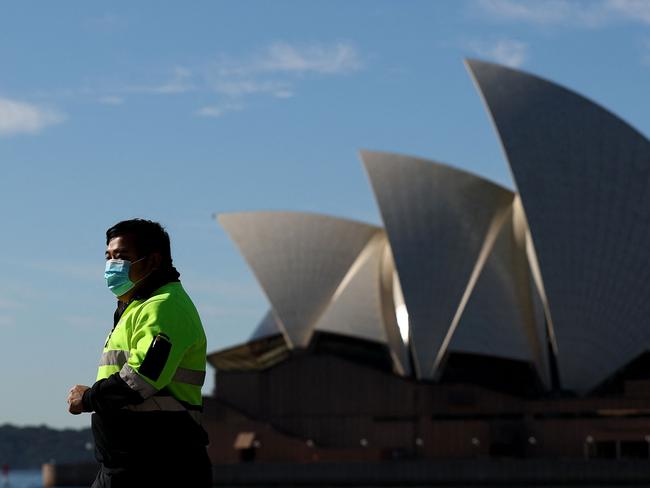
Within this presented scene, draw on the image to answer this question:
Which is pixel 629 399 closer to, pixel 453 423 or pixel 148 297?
pixel 453 423

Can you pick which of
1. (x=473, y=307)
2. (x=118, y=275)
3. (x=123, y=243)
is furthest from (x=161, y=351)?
(x=473, y=307)

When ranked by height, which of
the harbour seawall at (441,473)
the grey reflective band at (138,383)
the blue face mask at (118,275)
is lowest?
the grey reflective band at (138,383)

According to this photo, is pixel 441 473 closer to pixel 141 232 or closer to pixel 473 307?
pixel 473 307

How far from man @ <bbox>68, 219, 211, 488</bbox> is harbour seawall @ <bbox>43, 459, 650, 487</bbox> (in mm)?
52186

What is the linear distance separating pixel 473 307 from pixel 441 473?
7.21 metres

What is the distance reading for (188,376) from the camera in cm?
478

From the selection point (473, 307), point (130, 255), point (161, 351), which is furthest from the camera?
point (473, 307)

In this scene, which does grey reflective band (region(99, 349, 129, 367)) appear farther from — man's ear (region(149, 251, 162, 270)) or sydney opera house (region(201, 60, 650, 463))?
sydney opera house (region(201, 60, 650, 463))

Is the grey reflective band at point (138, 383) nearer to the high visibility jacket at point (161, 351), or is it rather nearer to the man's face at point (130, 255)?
the high visibility jacket at point (161, 351)

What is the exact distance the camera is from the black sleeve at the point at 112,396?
4.65 meters

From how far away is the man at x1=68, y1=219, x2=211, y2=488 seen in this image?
4652 millimetres

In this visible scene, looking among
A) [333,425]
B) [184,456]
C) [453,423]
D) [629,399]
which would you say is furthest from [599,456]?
[184,456]

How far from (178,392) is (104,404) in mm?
274

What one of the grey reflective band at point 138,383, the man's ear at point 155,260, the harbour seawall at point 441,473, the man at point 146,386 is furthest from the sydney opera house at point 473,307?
the grey reflective band at point 138,383
